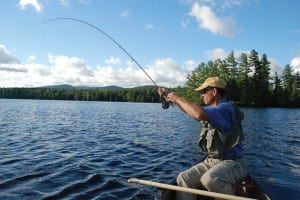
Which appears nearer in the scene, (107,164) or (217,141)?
(217,141)

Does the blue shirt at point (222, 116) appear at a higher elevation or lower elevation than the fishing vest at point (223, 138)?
higher

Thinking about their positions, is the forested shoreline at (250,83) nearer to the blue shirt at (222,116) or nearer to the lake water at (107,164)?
the lake water at (107,164)

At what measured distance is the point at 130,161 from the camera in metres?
16.1

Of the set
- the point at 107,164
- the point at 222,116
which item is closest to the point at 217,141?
the point at 222,116

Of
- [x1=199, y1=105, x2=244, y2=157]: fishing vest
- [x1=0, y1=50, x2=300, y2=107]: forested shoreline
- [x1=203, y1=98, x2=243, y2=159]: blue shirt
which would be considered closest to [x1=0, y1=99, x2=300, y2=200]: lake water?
[x1=199, y1=105, x2=244, y2=157]: fishing vest

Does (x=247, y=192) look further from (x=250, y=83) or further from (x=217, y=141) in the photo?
(x=250, y=83)

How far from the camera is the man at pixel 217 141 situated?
21.6ft

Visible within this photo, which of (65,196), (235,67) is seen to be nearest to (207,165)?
(65,196)

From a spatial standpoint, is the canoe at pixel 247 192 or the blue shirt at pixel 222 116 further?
the canoe at pixel 247 192

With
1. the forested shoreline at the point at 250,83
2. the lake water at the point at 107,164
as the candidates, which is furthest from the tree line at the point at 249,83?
the lake water at the point at 107,164

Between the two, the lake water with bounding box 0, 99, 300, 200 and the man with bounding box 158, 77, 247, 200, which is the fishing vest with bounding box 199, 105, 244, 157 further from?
the lake water with bounding box 0, 99, 300, 200

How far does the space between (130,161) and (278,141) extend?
1422 cm

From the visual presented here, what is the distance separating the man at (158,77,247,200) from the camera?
6.57 meters

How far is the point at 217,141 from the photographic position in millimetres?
7246
